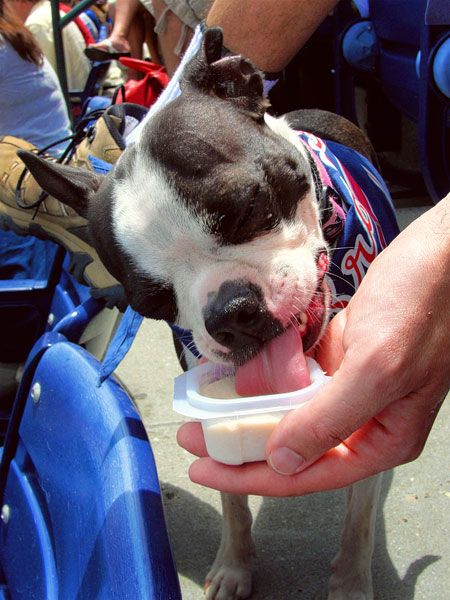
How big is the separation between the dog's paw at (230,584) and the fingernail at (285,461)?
119 centimetres

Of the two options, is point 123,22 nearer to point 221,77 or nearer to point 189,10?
point 189,10

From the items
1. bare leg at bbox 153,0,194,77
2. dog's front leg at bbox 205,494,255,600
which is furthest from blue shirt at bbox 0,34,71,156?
dog's front leg at bbox 205,494,255,600

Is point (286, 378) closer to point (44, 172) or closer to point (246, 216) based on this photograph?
point (246, 216)

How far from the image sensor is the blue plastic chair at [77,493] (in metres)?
1.31

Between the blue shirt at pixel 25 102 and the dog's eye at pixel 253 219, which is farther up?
the dog's eye at pixel 253 219

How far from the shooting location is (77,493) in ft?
5.21

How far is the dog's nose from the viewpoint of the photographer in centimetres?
162

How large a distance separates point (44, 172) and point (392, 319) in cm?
144

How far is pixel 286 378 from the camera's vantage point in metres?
1.43

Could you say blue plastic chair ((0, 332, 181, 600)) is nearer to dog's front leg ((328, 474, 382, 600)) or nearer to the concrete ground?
the concrete ground

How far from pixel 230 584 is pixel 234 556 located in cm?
9

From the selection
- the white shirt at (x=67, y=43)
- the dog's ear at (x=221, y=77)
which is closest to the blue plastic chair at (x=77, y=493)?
the dog's ear at (x=221, y=77)

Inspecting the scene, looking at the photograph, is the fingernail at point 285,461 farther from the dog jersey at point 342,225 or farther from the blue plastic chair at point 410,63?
the blue plastic chair at point 410,63

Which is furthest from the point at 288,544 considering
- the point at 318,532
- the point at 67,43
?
the point at 67,43
